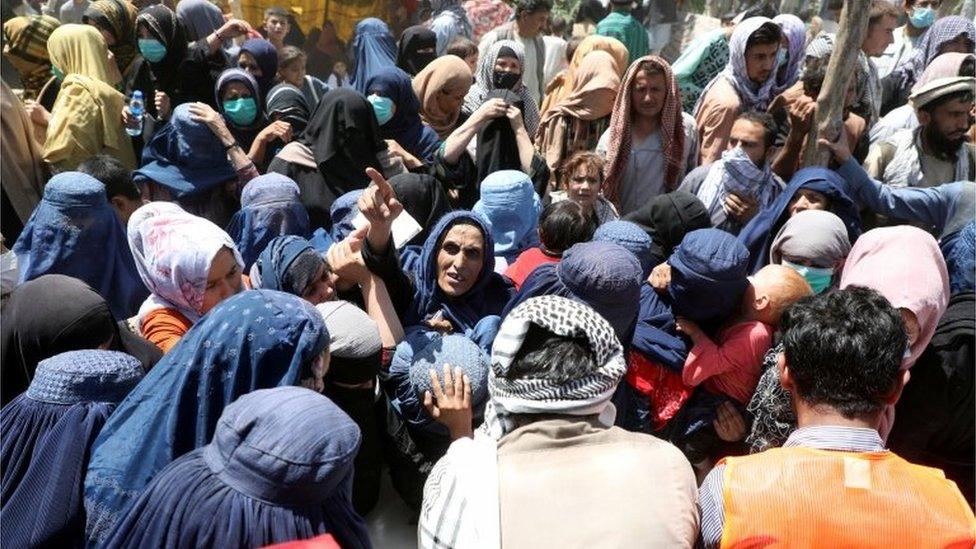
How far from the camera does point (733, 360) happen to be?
101 inches

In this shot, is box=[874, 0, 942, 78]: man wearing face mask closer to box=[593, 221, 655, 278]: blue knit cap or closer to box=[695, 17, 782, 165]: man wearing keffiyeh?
box=[695, 17, 782, 165]: man wearing keffiyeh

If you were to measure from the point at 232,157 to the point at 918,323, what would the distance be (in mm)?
3305

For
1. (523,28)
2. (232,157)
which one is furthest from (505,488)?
(523,28)

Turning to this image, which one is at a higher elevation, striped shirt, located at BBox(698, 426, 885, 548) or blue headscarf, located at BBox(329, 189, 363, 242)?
striped shirt, located at BBox(698, 426, 885, 548)

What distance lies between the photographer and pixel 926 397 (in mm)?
2570

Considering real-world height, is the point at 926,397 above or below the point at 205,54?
below

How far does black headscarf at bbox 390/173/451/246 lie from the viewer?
382cm

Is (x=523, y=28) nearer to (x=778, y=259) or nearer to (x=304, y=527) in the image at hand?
(x=778, y=259)

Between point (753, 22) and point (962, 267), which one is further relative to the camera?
point (753, 22)

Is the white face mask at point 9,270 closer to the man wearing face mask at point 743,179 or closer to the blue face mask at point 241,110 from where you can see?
the blue face mask at point 241,110

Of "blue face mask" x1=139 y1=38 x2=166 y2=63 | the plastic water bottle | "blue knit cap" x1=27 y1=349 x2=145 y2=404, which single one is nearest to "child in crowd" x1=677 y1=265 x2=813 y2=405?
"blue knit cap" x1=27 y1=349 x2=145 y2=404

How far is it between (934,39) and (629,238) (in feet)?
12.3

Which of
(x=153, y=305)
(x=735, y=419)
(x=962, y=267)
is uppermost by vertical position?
(x=153, y=305)

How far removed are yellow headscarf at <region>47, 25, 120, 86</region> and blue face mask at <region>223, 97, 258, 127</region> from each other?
81 centimetres
